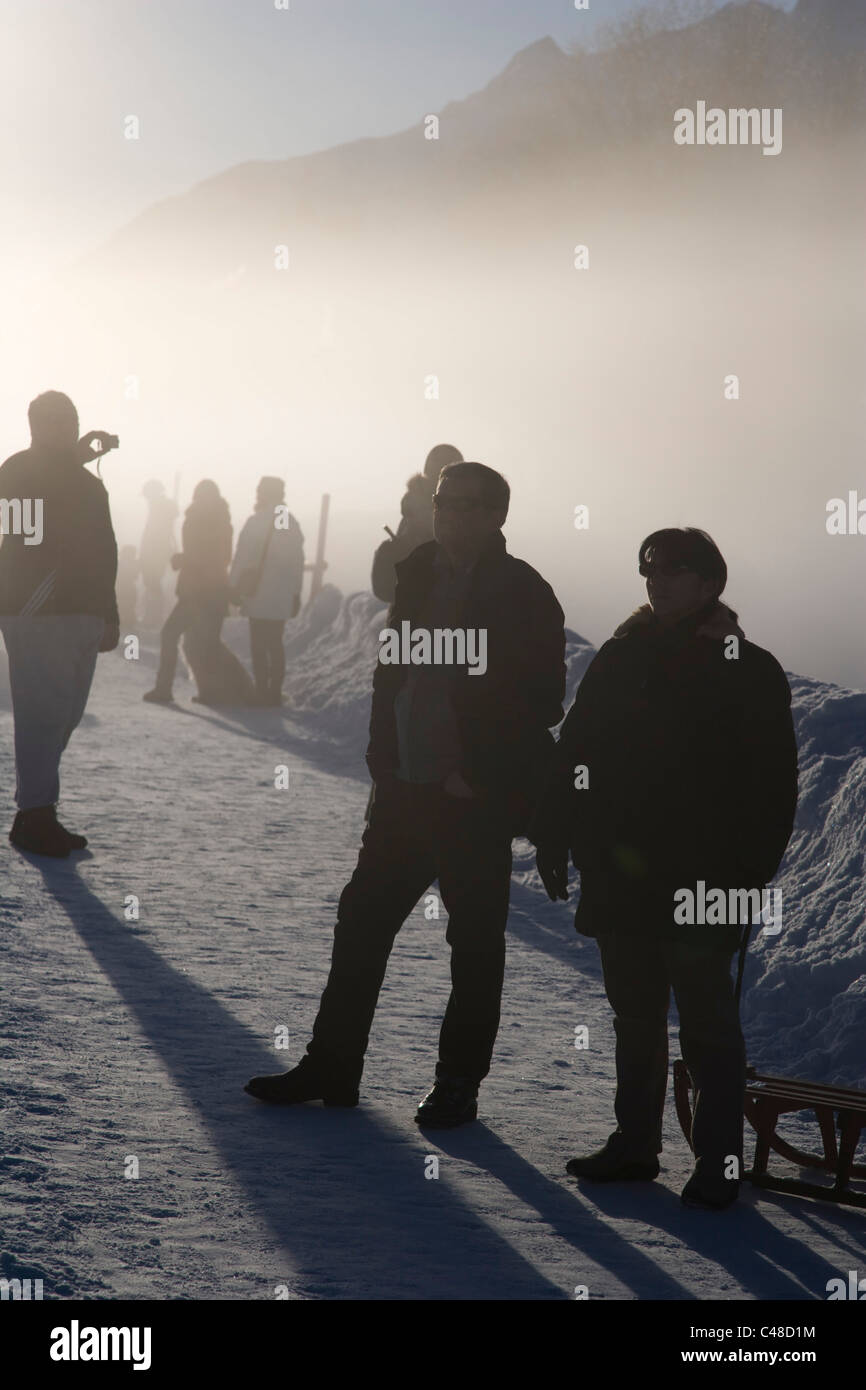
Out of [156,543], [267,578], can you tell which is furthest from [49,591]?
[156,543]

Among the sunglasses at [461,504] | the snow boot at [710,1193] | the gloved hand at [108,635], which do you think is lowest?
the snow boot at [710,1193]

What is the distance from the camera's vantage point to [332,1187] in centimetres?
378

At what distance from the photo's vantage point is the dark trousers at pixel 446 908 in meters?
4.39

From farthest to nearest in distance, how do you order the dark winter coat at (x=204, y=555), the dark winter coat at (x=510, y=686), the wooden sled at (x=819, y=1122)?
the dark winter coat at (x=204, y=555) → the dark winter coat at (x=510, y=686) → the wooden sled at (x=819, y=1122)

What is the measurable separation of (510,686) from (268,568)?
1042 centimetres

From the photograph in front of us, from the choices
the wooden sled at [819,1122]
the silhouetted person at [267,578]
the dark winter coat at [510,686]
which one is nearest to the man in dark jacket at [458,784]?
the dark winter coat at [510,686]

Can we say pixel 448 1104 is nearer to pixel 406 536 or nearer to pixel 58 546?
pixel 58 546

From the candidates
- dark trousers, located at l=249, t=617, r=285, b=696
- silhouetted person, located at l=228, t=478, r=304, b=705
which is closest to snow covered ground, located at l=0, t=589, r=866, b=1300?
silhouetted person, located at l=228, t=478, r=304, b=705

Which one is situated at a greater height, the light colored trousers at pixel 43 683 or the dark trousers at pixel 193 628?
the dark trousers at pixel 193 628

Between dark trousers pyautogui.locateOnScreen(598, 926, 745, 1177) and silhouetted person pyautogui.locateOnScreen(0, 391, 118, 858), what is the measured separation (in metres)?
3.80

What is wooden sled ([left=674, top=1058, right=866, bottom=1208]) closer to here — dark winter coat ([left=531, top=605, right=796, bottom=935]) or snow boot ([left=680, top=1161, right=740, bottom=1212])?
snow boot ([left=680, top=1161, right=740, bottom=1212])

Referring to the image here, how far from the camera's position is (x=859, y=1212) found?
4027 millimetres

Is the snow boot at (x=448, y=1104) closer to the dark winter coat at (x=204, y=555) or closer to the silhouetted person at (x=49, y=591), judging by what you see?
the silhouetted person at (x=49, y=591)
